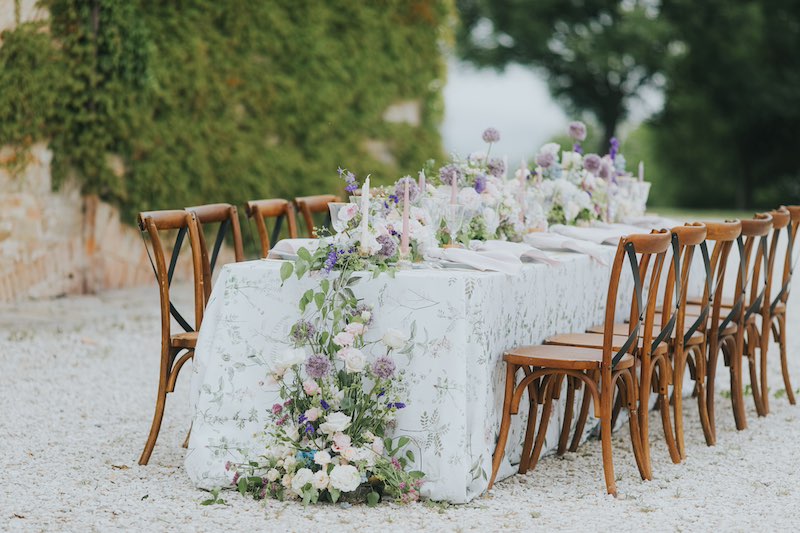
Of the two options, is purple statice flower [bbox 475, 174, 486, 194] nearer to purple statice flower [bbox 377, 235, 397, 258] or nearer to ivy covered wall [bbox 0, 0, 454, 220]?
purple statice flower [bbox 377, 235, 397, 258]

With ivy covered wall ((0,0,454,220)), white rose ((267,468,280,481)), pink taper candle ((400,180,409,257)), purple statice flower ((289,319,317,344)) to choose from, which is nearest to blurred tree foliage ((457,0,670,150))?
ivy covered wall ((0,0,454,220))

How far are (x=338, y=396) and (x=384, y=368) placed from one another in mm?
224

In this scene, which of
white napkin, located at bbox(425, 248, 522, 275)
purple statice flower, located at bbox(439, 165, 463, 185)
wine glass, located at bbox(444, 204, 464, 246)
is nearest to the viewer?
white napkin, located at bbox(425, 248, 522, 275)

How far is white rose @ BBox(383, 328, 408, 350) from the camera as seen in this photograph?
3660 millimetres

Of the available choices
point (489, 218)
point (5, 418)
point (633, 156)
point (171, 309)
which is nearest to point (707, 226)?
point (489, 218)

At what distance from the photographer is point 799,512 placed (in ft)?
12.8

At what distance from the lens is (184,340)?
4359 mm

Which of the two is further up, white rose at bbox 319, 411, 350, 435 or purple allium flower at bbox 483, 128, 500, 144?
purple allium flower at bbox 483, 128, 500, 144

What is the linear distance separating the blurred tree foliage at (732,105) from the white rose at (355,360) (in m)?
22.7

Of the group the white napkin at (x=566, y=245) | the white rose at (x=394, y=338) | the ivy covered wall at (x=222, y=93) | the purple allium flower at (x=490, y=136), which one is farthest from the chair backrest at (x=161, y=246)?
the ivy covered wall at (x=222, y=93)

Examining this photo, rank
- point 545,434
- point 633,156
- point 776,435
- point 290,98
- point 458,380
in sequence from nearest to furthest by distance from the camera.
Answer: point 458,380, point 545,434, point 776,435, point 290,98, point 633,156

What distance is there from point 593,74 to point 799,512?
73.9 feet

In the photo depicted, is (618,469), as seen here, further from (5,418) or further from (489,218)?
(5,418)

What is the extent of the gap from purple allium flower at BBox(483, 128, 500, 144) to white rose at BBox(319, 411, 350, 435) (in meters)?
1.77
